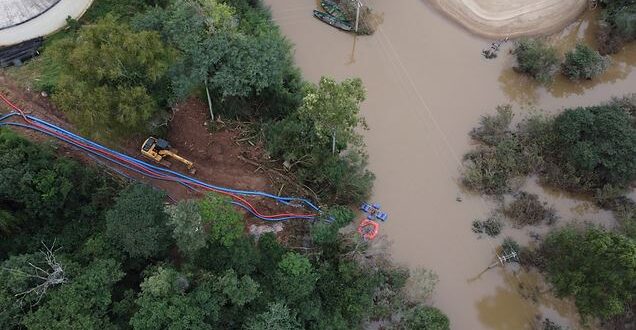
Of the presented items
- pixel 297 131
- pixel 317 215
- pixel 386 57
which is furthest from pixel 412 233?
pixel 386 57

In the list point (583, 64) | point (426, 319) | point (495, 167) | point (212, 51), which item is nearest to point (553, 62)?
point (583, 64)

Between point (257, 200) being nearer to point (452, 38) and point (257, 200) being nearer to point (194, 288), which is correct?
point (194, 288)

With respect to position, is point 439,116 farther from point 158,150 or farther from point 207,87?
point 158,150

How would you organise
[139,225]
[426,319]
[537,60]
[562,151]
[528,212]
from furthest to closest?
[537,60], [562,151], [528,212], [426,319], [139,225]

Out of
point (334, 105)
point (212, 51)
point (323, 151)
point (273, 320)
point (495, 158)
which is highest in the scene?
point (212, 51)

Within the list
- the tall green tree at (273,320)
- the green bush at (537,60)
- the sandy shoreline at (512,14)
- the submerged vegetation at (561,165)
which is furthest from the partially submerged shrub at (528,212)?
the tall green tree at (273,320)

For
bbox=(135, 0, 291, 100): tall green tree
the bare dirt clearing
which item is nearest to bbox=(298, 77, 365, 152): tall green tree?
bbox=(135, 0, 291, 100): tall green tree
